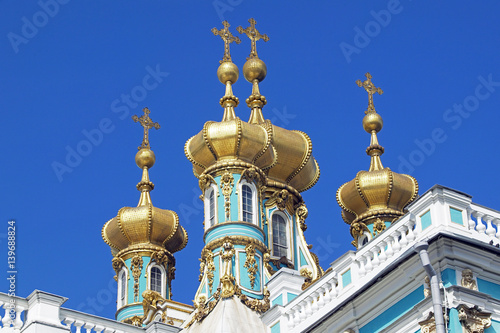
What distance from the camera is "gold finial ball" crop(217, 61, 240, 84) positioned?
3409cm

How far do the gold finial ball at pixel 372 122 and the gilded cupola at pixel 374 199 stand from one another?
5.20ft

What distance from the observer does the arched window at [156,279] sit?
3572 centimetres

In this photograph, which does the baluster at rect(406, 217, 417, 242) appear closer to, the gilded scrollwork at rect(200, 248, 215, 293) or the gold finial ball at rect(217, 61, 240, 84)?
the gilded scrollwork at rect(200, 248, 215, 293)

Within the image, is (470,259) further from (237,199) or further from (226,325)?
(237,199)

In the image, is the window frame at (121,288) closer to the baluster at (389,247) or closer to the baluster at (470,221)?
the baluster at (389,247)

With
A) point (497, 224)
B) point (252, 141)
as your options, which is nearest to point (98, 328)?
point (497, 224)

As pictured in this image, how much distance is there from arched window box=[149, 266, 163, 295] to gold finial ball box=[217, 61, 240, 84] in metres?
6.01

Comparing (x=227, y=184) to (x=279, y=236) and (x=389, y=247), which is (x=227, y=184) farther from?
(x=389, y=247)

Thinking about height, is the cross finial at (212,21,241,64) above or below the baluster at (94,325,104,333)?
above

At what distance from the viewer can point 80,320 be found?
1958 centimetres

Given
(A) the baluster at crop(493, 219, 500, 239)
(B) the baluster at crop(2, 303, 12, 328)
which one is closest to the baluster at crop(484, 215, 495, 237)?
(A) the baluster at crop(493, 219, 500, 239)

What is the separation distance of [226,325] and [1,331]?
Result: 27.7 ft

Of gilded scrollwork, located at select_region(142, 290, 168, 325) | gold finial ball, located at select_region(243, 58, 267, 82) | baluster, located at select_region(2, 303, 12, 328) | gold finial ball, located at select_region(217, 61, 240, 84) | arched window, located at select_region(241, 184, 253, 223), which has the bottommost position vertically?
baluster, located at select_region(2, 303, 12, 328)

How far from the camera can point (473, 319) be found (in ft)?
52.7
